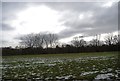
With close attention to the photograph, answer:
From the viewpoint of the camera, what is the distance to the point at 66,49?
2601 inches

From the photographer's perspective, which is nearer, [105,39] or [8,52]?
[8,52]

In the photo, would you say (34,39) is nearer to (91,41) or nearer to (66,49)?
(91,41)

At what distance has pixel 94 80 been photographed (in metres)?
9.21

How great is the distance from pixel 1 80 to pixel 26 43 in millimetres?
90309

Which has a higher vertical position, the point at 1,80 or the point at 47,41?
the point at 47,41

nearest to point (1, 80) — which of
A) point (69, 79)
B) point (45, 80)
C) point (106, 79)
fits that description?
point (45, 80)

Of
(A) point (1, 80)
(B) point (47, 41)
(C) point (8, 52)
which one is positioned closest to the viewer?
(A) point (1, 80)

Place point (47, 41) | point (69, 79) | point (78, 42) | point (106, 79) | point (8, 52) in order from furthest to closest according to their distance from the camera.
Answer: point (47, 41), point (78, 42), point (8, 52), point (69, 79), point (106, 79)

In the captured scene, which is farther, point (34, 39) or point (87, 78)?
point (34, 39)

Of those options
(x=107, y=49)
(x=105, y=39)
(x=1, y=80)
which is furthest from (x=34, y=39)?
(x=1, y=80)

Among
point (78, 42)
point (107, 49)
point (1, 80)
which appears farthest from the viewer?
point (78, 42)

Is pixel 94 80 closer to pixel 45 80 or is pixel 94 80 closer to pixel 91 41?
pixel 45 80

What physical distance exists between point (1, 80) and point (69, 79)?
12.0 feet

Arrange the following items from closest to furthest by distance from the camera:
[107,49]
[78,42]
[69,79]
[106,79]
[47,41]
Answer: [106,79], [69,79], [107,49], [78,42], [47,41]
